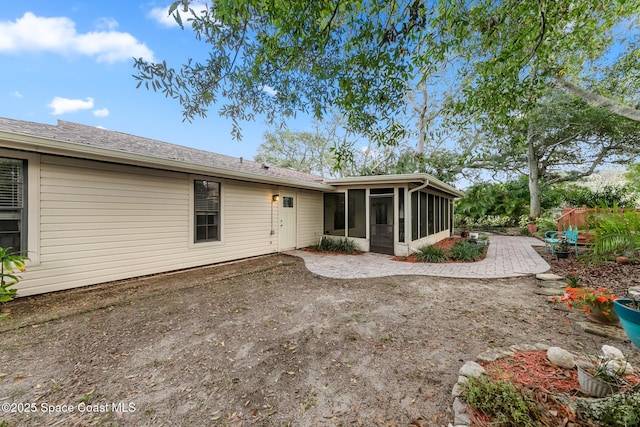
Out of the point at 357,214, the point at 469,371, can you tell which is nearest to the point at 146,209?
the point at 357,214

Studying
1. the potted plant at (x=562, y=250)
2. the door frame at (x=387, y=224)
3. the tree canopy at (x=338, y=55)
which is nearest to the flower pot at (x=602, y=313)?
the tree canopy at (x=338, y=55)

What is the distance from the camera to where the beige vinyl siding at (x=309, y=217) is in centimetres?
941

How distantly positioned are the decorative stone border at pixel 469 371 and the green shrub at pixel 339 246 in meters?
6.03

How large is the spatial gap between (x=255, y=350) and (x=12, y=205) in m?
4.70

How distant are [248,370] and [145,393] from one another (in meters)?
0.82

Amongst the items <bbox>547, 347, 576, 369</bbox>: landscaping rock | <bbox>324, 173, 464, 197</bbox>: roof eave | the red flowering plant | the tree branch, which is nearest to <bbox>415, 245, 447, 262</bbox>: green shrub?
<bbox>324, 173, 464, 197</bbox>: roof eave

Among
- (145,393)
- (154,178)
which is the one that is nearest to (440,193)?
(154,178)

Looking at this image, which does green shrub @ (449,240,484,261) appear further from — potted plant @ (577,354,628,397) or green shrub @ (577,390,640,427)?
green shrub @ (577,390,640,427)

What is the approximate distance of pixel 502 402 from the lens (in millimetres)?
1706

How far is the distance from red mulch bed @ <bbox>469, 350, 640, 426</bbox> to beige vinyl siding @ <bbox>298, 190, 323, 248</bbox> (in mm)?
7484

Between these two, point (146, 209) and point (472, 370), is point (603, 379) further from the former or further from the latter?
point (146, 209)

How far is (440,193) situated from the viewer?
36.5ft

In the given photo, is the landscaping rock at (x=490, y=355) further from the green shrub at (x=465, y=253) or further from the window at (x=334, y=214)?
the window at (x=334, y=214)

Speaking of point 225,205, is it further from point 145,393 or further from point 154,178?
point 145,393
